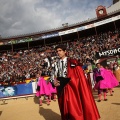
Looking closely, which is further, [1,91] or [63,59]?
[1,91]

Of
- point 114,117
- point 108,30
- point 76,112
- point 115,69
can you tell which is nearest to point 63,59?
point 76,112

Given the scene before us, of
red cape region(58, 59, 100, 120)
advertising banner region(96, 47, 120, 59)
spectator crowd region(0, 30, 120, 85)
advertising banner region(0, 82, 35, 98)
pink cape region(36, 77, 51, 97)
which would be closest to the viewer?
red cape region(58, 59, 100, 120)

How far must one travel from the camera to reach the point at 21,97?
15570 millimetres

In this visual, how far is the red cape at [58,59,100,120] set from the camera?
4.28m

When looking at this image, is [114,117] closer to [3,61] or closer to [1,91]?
[1,91]

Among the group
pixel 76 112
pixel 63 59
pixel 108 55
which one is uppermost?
pixel 108 55

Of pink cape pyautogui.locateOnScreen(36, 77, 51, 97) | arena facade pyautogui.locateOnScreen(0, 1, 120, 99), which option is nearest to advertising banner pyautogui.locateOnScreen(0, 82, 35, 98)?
pink cape pyautogui.locateOnScreen(36, 77, 51, 97)

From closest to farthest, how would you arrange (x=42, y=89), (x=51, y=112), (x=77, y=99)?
(x=77, y=99) → (x=51, y=112) → (x=42, y=89)

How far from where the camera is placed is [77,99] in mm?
4395

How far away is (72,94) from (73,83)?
239 millimetres

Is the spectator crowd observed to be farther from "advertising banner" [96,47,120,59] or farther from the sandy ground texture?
the sandy ground texture

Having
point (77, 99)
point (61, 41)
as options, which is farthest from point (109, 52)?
point (77, 99)

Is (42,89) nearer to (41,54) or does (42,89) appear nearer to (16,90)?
(16,90)

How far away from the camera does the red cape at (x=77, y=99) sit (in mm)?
4277
